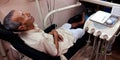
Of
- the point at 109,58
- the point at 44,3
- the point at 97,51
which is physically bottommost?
the point at 109,58

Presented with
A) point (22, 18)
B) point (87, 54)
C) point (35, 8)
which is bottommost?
point (87, 54)

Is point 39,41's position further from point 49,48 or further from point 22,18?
point 22,18

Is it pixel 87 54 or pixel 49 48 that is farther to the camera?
pixel 87 54

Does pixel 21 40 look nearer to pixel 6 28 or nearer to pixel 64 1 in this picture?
pixel 6 28

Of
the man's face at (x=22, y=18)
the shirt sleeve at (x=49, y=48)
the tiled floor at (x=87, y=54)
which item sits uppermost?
the man's face at (x=22, y=18)

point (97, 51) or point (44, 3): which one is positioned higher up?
point (44, 3)

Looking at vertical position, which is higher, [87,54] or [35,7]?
[35,7]

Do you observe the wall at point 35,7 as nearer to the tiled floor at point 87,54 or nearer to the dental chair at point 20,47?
the dental chair at point 20,47

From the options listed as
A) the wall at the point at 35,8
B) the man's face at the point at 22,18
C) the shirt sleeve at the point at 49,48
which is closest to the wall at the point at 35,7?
the wall at the point at 35,8

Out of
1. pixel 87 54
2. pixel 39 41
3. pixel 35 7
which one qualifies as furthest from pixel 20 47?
pixel 87 54

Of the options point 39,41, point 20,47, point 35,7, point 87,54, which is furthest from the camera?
point 87,54

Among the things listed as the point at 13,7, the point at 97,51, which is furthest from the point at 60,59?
the point at 13,7

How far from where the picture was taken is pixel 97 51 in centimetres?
156

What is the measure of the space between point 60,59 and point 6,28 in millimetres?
571
